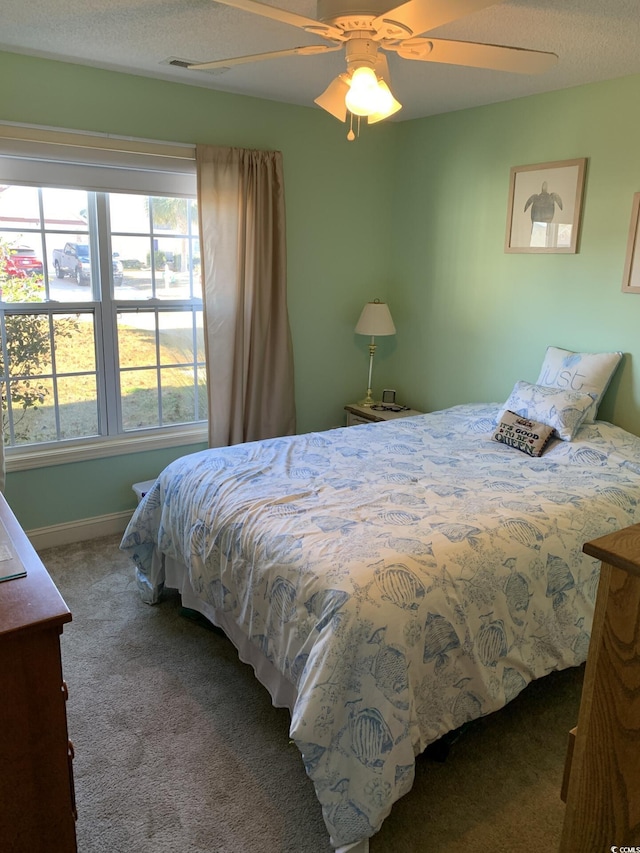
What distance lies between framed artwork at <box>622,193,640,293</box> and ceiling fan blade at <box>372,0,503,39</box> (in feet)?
5.59

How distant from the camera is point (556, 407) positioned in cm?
304

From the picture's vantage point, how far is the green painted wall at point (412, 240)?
3.16 m

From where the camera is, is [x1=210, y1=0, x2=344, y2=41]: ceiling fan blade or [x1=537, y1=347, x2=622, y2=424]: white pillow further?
[x1=537, y1=347, x2=622, y2=424]: white pillow

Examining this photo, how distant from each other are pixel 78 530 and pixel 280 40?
2.67 m

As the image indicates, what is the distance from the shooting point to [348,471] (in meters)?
2.68

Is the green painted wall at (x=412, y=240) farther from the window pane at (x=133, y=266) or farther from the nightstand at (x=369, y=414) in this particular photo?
the window pane at (x=133, y=266)

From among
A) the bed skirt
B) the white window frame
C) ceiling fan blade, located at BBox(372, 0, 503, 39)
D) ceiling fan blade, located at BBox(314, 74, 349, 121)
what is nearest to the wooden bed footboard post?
the bed skirt

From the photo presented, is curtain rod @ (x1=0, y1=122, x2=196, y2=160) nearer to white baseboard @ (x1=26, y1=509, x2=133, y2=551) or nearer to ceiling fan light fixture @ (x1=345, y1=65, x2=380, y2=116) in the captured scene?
ceiling fan light fixture @ (x1=345, y1=65, x2=380, y2=116)

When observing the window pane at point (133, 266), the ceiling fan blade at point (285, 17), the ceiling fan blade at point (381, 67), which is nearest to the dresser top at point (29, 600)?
the ceiling fan blade at point (285, 17)

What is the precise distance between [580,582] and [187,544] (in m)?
1.47

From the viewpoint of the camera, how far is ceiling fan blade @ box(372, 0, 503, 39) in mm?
1606

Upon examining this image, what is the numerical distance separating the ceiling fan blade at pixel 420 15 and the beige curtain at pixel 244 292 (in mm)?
1904

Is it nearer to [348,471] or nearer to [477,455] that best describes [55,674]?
[348,471]

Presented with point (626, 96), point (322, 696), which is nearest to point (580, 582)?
point (322, 696)
